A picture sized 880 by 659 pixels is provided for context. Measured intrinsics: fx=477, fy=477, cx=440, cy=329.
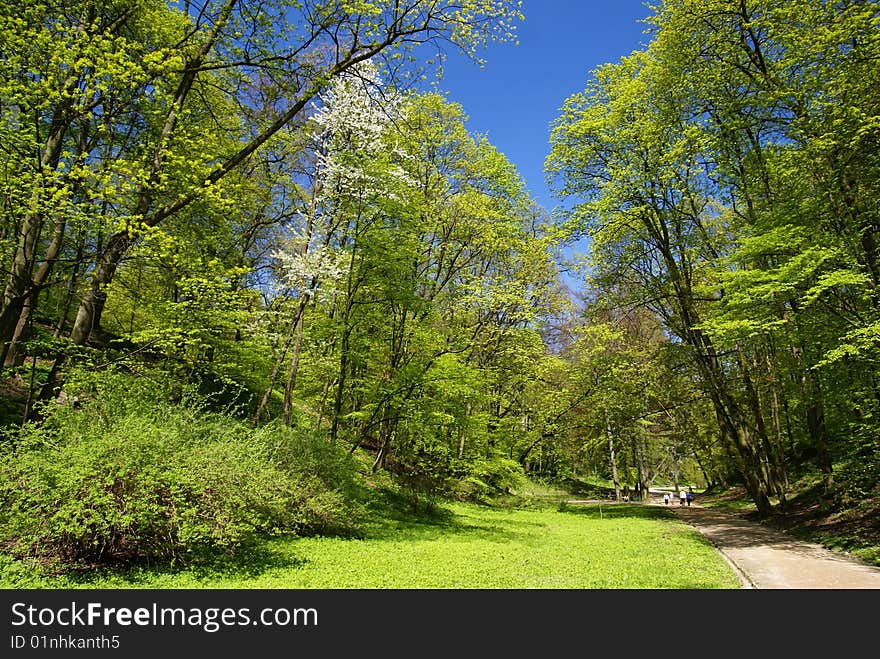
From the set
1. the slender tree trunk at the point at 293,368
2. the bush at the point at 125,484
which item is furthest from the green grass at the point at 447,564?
the slender tree trunk at the point at 293,368

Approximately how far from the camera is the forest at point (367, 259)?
7387 mm

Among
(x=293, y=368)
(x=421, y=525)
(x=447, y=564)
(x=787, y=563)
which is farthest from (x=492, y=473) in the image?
(x=787, y=563)

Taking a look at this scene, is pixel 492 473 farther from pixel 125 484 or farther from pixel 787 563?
pixel 125 484

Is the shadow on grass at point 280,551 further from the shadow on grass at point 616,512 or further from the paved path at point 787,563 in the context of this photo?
the shadow on grass at point 616,512

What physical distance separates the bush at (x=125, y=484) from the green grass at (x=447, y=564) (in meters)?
0.45

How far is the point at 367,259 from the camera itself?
13.5m

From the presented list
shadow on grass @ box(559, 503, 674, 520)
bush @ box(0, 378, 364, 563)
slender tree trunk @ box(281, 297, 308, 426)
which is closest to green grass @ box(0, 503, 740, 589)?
bush @ box(0, 378, 364, 563)

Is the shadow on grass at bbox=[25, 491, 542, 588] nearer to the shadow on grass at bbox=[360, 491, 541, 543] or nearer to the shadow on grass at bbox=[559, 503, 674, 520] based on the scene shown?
the shadow on grass at bbox=[360, 491, 541, 543]

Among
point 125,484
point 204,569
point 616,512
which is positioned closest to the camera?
point 125,484

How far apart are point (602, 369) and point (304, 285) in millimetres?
12839

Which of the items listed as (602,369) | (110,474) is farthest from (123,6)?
(602,369)

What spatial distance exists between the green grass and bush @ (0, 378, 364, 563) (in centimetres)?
45

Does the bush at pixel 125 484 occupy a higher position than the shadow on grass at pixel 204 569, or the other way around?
the bush at pixel 125 484

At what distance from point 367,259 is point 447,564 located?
8274 mm
